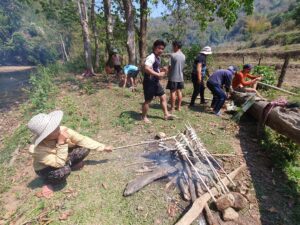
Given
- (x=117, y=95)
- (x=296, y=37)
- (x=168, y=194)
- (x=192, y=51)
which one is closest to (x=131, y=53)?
(x=117, y=95)

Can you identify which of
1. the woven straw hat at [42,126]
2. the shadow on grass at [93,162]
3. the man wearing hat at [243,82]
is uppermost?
the woven straw hat at [42,126]

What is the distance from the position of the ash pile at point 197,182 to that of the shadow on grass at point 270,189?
273 mm

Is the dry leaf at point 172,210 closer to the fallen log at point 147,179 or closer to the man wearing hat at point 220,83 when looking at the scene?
the fallen log at point 147,179

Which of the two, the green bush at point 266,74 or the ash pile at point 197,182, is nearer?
the ash pile at point 197,182

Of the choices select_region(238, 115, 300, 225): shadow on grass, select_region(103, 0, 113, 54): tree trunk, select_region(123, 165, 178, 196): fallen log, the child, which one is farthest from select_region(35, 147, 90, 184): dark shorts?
select_region(103, 0, 113, 54): tree trunk

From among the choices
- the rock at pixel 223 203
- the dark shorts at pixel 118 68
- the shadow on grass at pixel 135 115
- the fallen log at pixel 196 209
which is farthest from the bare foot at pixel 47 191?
the dark shorts at pixel 118 68

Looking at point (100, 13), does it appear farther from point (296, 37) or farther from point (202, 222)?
point (296, 37)

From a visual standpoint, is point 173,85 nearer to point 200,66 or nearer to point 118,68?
point 200,66

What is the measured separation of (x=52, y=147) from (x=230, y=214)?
2643 millimetres

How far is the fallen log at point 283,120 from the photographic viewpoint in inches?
167

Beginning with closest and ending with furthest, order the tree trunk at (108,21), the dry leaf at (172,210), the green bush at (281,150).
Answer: the dry leaf at (172,210) → the green bush at (281,150) → the tree trunk at (108,21)

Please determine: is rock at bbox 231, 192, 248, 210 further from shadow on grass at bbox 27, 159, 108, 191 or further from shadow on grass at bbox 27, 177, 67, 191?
shadow on grass at bbox 27, 177, 67, 191

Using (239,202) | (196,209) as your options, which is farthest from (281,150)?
(196,209)

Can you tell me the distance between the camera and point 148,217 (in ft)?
10.8
